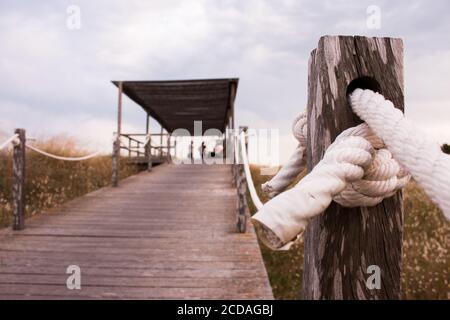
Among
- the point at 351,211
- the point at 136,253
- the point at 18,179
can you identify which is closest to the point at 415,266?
the point at 136,253

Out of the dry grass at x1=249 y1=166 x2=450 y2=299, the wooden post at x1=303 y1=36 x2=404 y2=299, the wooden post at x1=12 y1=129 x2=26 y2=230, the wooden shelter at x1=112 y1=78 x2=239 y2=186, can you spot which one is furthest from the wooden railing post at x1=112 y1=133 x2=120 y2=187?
the wooden post at x1=303 y1=36 x2=404 y2=299

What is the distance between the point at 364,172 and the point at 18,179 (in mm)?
4416

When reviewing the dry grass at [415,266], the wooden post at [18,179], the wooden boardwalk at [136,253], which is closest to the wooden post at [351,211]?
the wooden boardwalk at [136,253]

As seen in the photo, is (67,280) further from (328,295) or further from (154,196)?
(154,196)

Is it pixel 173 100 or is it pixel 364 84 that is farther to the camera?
pixel 173 100

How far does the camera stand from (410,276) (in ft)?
13.0

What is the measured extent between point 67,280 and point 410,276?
3210 mm

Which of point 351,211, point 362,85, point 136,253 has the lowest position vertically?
point 136,253

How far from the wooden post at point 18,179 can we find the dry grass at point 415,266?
2.87 metres

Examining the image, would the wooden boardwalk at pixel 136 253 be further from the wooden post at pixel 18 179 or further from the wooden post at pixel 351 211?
the wooden post at pixel 351 211

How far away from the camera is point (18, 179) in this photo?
4508 mm

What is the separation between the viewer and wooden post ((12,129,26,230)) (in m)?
4.43

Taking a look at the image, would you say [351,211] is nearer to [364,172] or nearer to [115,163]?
[364,172]

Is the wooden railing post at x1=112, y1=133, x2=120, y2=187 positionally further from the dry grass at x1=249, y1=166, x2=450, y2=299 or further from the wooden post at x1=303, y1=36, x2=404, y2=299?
the wooden post at x1=303, y1=36, x2=404, y2=299
